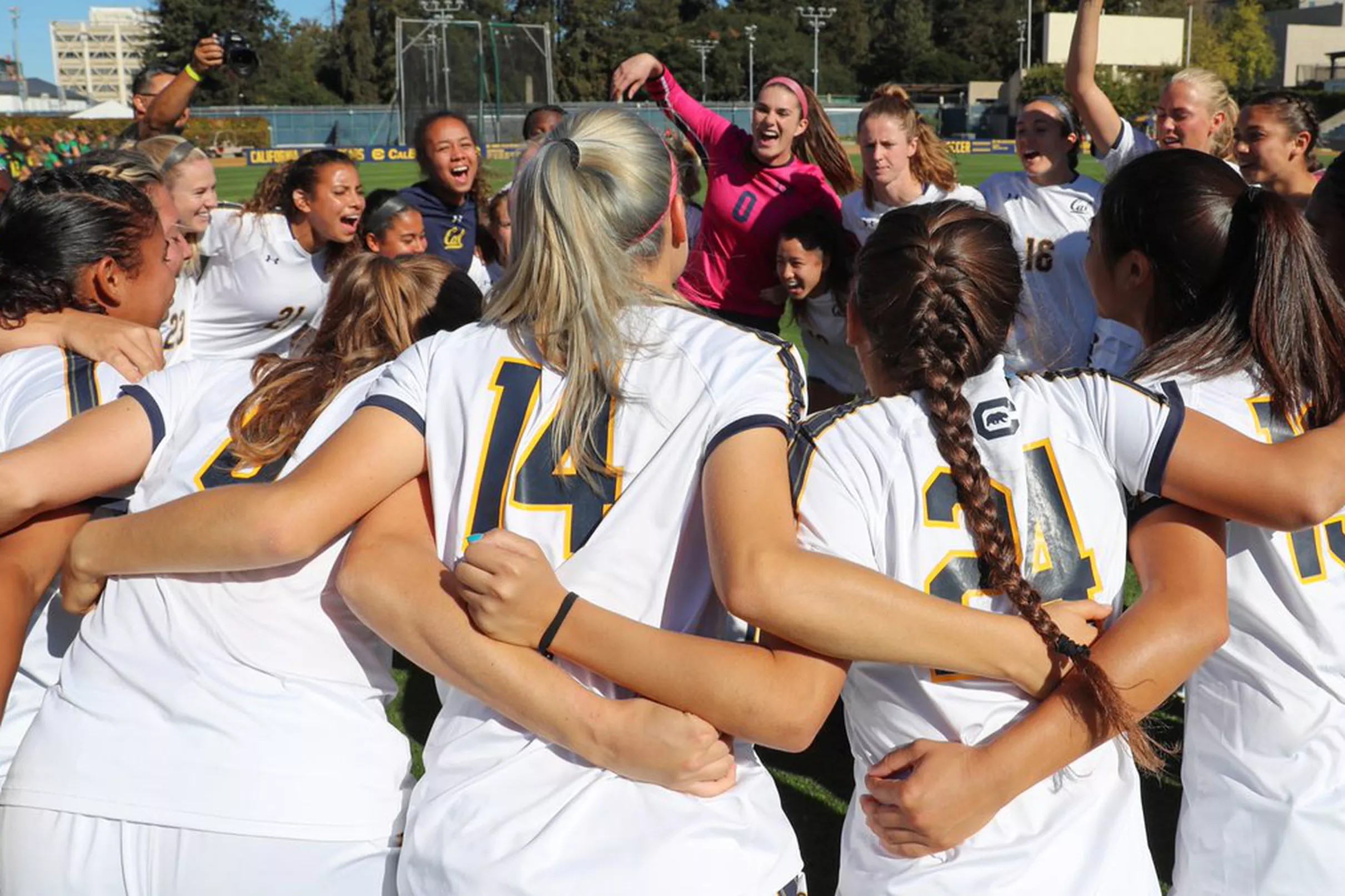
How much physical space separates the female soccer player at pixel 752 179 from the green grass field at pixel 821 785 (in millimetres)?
2285

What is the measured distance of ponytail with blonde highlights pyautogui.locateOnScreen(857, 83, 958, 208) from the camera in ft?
18.1

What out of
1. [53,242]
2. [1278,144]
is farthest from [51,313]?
[1278,144]

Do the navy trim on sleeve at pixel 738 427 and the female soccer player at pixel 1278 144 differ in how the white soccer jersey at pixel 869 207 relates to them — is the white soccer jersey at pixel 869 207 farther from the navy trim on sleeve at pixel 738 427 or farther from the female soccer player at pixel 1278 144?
the navy trim on sleeve at pixel 738 427

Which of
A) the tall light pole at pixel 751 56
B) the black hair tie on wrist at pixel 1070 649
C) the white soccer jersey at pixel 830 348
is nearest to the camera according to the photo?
→ the black hair tie on wrist at pixel 1070 649

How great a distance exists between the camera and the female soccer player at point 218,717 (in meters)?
1.82

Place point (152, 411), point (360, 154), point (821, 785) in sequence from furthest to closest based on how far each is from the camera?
point (360, 154) < point (821, 785) < point (152, 411)

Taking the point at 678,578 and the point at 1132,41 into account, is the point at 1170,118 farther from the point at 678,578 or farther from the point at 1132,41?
the point at 1132,41

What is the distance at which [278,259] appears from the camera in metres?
5.47

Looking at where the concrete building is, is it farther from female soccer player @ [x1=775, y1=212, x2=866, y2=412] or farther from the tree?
female soccer player @ [x1=775, y1=212, x2=866, y2=412]

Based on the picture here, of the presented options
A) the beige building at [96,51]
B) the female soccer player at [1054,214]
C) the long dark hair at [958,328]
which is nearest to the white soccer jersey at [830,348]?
the female soccer player at [1054,214]

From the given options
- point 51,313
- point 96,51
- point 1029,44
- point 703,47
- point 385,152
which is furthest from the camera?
point 96,51

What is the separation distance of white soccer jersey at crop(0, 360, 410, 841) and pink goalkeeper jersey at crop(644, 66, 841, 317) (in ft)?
12.7

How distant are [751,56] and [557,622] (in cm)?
7346

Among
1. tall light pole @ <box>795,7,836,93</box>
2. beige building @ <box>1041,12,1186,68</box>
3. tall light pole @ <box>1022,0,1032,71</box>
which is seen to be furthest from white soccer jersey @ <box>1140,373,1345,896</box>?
tall light pole @ <box>795,7,836,93</box>
